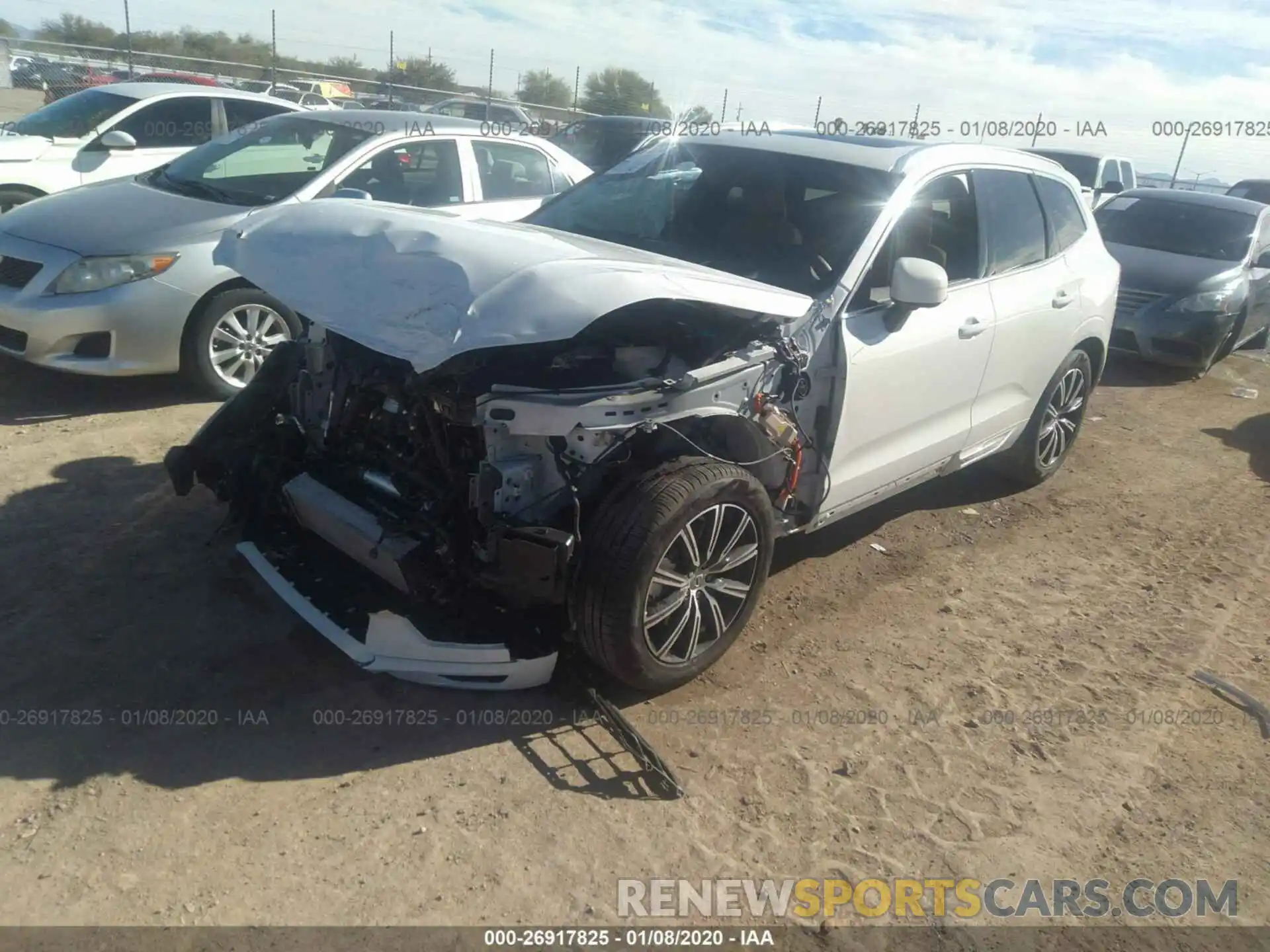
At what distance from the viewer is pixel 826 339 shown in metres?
3.69

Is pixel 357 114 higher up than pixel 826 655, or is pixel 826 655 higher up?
pixel 357 114

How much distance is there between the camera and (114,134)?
8.30 m

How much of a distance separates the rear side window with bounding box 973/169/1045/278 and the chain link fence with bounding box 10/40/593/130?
54.7ft

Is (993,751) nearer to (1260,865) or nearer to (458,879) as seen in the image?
(1260,865)

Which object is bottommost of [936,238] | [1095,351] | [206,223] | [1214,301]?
[1214,301]

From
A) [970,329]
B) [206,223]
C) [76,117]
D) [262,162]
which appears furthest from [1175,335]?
[76,117]

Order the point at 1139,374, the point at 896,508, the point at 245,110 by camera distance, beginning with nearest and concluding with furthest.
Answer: the point at 896,508, the point at 245,110, the point at 1139,374

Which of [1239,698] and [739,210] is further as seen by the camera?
[739,210]

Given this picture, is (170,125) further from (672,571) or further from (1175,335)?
(1175,335)

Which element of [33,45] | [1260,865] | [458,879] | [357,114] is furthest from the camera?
[33,45]

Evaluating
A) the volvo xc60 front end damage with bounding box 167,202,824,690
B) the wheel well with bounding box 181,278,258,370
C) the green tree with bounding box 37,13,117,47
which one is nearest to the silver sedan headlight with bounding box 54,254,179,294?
the wheel well with bounding box 181,278,258,370

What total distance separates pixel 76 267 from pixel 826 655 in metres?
4.56

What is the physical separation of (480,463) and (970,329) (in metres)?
2.44

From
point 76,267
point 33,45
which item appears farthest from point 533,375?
point 33,45
